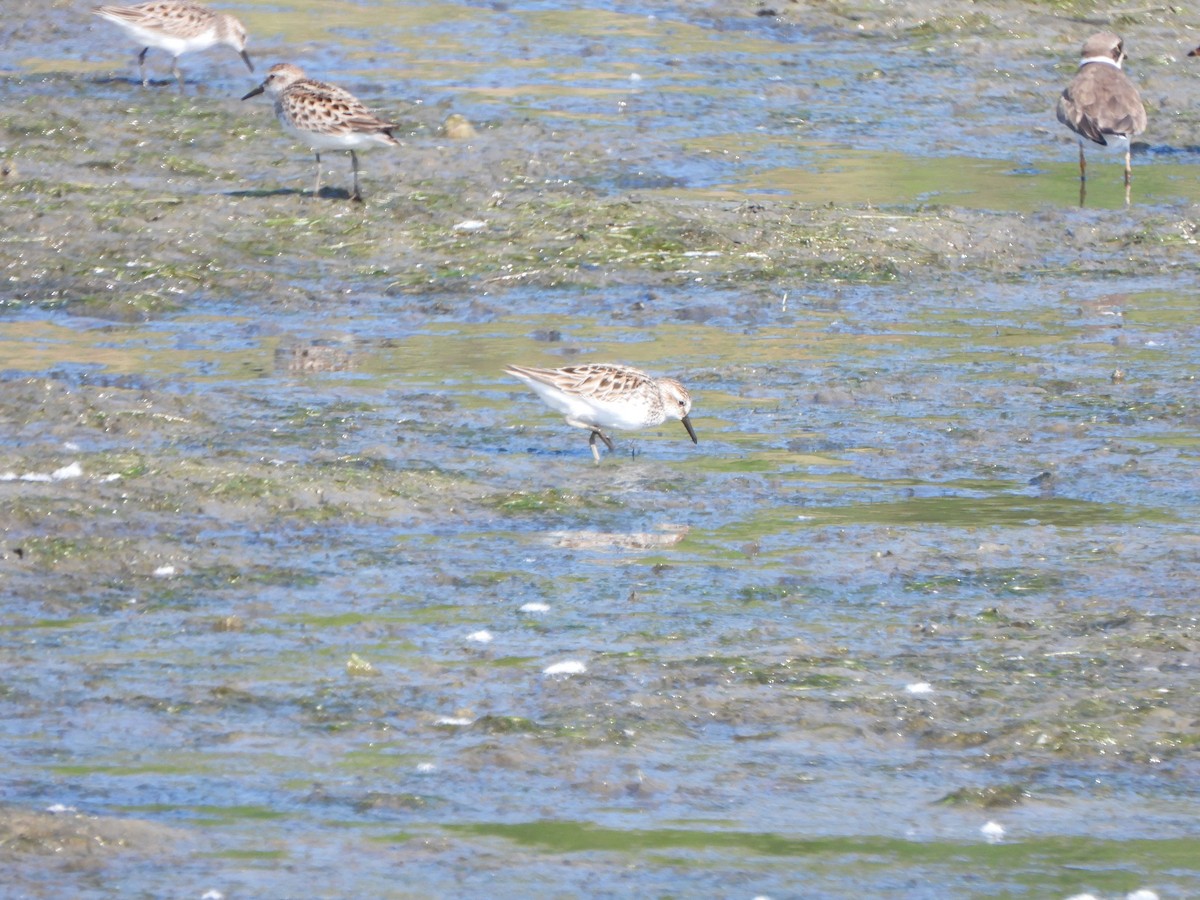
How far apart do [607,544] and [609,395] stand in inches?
53.0

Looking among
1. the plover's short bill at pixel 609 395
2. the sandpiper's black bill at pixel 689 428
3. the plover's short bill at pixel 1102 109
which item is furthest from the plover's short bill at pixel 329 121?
the sandpiper's black bill at pixel 689 428

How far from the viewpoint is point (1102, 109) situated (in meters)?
16.1

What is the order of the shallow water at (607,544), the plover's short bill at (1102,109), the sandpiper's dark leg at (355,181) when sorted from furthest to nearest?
the plover's short bill at (1102,109)
the sandpiper's dark leg at (355,181)
the shallow water at (607,544)

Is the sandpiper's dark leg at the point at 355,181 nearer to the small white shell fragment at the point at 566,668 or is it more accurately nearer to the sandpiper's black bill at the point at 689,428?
the sandpiper's black bill at the point at 689,428

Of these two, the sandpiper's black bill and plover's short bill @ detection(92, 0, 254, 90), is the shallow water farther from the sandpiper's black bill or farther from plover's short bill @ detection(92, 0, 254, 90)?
plover's short bill @ detection(92, 0, 254, 90)

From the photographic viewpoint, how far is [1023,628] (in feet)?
25.8

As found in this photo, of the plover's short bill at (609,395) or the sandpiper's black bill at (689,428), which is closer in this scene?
the plover's short bill at (609,395)

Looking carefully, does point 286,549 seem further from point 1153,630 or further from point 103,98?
point 103,98

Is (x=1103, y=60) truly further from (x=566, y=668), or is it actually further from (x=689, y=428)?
(x=566, y=668)

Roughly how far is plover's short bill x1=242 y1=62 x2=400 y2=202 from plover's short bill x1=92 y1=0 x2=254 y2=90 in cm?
380

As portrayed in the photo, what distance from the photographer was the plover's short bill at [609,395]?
10.0 m

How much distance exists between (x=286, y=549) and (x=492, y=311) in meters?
4.68

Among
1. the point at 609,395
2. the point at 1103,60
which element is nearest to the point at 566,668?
the point at 609,395

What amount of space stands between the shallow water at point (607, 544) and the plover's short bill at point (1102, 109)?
20.3 inches
